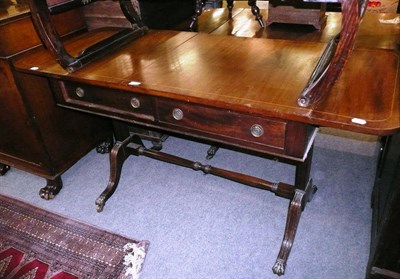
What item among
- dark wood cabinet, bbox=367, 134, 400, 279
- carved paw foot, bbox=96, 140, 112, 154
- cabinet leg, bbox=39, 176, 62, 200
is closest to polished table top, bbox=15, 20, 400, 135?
dark wood cabinet, bbox=367, 134, 400, 279

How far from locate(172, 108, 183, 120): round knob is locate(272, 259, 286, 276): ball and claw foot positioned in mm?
819

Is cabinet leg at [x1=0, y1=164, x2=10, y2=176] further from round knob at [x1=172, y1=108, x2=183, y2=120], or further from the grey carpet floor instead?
round knob at [x1=172, y1=108, x2=183, y2=120]

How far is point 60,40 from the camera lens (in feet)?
4.82

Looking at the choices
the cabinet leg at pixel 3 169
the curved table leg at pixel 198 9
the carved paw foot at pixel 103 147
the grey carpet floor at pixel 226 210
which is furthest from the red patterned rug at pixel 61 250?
the curved table leg at pixel 198 9

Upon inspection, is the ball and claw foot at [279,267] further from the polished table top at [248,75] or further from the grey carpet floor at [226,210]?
the polished table top at [248,75]

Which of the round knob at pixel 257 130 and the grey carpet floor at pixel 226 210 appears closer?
the round knob at pixel 257 130

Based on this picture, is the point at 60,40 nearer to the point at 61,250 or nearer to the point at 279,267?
the point at 61,250

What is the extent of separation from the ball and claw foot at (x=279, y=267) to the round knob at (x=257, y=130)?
27.0 inches

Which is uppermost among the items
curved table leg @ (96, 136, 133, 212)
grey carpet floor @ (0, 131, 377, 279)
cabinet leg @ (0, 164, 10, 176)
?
curved table leg @ (96, 136, 133, 212)

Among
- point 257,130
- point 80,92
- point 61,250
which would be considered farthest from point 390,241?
point 61,250

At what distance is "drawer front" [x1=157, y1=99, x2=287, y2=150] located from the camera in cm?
117

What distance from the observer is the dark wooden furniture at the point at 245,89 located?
1.02m

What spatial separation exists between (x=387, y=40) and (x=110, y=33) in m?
1.52

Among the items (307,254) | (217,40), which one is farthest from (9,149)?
(307,254)
